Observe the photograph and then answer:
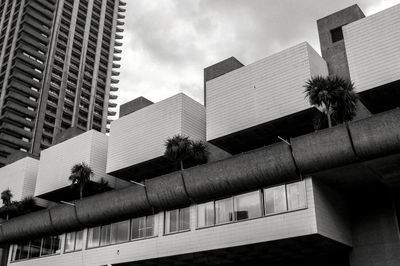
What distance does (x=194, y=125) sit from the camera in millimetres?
40469

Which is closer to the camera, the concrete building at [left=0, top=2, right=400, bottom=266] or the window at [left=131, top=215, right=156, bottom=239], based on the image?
the concrete building at [left=0, top=2, right=400, bottom=266]

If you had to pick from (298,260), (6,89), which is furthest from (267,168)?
(6,89)

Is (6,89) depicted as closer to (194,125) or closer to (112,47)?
(112,47)

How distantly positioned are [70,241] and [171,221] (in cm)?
1227

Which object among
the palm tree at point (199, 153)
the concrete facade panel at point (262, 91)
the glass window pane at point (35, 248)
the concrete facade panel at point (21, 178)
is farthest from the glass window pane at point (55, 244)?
the concrete facade panel at point (262, 91)

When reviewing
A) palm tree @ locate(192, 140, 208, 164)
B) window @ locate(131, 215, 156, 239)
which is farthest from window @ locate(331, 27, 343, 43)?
window @ locate(131, 215, 156, 239)

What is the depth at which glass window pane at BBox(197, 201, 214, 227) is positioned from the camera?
33.1 meters

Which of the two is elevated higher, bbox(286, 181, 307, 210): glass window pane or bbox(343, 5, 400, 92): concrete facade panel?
bbox(343, 5, 400, 92): concrete facade panel

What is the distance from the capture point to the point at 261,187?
3139cm

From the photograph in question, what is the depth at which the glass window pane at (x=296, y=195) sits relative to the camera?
29.2m

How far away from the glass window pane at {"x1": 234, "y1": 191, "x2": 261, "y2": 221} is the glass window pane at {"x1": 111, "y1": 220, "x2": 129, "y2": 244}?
10.8m

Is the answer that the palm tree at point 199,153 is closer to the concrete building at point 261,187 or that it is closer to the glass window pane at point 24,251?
the concrete building at point 261,187

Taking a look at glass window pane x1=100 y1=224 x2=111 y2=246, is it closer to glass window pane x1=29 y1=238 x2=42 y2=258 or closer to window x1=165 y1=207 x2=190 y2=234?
window x1=165 y1=207 x2=190 y2=234

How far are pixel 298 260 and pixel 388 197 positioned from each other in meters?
7.64
